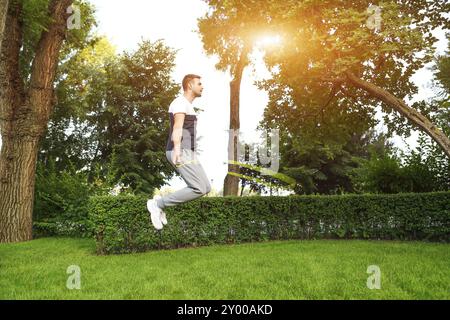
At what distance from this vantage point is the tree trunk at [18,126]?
1216 centimetres

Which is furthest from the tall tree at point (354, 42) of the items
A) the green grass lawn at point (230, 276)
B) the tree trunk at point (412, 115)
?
the green grass lawn at point (230, 276)

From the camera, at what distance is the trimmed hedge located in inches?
416

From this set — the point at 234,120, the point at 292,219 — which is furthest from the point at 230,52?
the point at 292,219

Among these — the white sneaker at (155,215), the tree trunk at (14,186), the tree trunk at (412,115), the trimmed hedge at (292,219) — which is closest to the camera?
the white sneaker at (155,215)

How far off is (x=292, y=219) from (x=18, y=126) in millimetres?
8913

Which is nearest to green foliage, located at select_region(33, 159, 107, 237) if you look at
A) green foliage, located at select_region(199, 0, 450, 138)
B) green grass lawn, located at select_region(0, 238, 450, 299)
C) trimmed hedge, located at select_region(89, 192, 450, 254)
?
trimmed hedge, located at select_region(89, 192, 450, 254)

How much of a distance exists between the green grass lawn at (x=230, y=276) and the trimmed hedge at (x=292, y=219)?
1679 millimetres

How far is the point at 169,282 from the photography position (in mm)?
5578

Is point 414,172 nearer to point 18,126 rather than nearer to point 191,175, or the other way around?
point 191,175

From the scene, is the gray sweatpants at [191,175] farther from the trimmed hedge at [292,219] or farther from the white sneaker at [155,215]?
the trimmed hedge at [292,219]

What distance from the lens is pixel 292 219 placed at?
41.5ft
